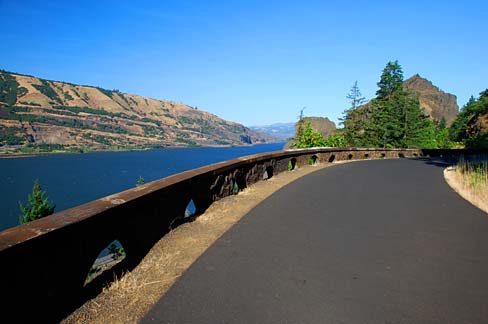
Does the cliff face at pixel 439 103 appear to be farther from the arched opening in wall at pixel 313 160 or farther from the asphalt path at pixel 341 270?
the asphalt path at pixel 341 270

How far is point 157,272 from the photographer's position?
3156mm

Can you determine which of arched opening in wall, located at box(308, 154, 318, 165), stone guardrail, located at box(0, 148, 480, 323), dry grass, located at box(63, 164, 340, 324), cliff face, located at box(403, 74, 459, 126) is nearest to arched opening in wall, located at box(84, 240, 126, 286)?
stone guardrail, located at box(0, 148, 480, 323)

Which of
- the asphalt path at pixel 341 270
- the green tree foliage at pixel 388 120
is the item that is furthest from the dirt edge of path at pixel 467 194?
the green tree foliage at pixel 388 120

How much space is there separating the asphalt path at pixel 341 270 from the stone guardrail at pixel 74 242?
28.6 inches

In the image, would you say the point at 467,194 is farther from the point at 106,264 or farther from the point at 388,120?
the point at 388,120

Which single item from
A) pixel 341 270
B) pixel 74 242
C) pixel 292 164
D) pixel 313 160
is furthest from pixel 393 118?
pixel 74 242

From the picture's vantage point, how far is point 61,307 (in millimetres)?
2320

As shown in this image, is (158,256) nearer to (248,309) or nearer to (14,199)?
(248,309)

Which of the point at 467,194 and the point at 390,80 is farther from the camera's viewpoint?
the point at 390,80

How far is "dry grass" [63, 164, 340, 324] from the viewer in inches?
94.7

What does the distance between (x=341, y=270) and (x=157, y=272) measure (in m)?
1.97

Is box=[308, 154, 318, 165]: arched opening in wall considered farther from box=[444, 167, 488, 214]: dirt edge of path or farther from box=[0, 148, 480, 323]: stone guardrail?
box=[0, 148, 480, 323]: stone guardrail

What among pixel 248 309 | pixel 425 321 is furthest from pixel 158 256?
pixel 425 321

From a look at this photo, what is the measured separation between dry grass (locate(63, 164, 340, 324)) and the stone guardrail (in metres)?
0.14
